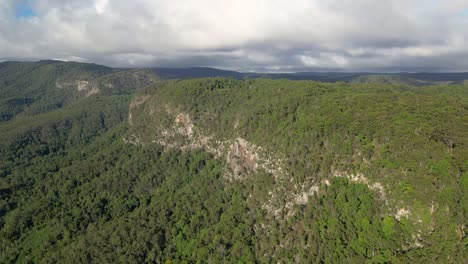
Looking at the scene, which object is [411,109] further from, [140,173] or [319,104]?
[140,173]

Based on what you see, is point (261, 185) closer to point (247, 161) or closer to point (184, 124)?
point (247, 161)

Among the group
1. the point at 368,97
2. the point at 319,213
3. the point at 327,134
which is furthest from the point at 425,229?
the point at 368,97

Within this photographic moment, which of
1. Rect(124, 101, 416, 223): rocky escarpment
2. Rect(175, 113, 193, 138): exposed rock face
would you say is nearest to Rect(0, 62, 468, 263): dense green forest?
Rect(124, 101, 416, 223): rocky escarpment

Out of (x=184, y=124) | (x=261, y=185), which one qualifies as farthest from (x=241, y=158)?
(x=184, y=124)

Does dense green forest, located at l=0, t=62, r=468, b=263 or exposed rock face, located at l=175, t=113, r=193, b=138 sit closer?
dense green forest, located at l=0, t=62, r=468, b=263

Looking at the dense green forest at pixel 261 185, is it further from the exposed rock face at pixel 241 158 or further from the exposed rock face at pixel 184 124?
the exposed rock face at pixel 184 124

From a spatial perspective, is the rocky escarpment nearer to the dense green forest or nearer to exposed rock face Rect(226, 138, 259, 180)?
exposed rock face Rect(226, 138, 259, 180)

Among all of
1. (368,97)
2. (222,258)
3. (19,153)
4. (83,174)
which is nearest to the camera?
(222,258)
